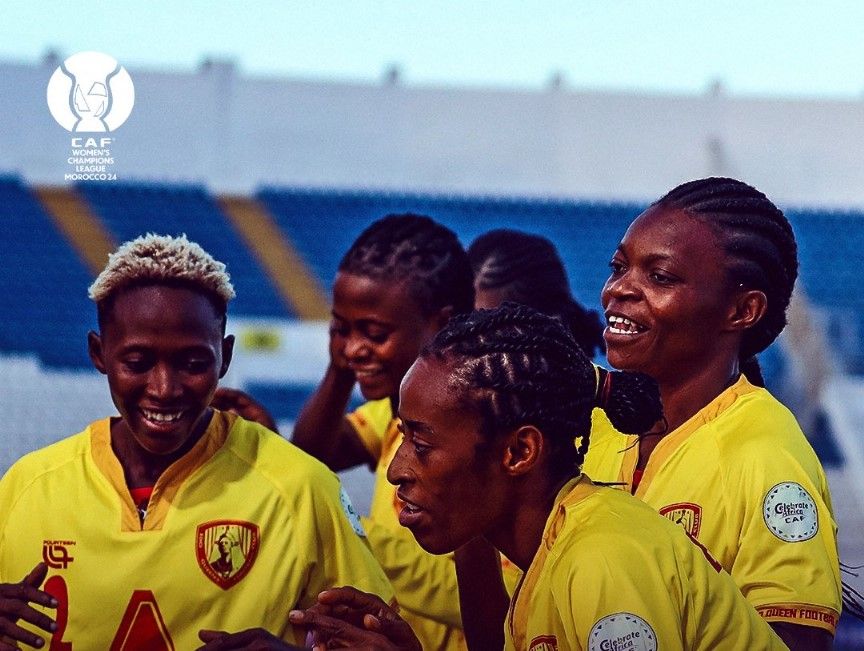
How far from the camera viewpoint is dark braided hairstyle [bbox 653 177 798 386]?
2703 millimetres

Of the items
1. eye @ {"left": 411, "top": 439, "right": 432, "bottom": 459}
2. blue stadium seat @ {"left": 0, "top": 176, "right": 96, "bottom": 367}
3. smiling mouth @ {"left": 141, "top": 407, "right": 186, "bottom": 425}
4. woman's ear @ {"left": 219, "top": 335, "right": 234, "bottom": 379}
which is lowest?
eye @ {"left": 411, "top": 439, "right": 432, "bottom": 459}

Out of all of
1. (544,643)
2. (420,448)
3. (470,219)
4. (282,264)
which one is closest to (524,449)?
(420,448)

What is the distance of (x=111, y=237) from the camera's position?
12.1 metres

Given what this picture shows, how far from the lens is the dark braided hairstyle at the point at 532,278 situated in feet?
12.8

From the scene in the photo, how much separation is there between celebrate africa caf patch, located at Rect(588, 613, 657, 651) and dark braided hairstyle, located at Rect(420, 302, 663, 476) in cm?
39

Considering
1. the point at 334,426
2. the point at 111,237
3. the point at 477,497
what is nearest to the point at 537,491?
the point at 477,497

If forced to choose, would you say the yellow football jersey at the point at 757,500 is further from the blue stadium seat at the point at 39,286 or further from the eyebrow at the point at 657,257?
the blue stadium seat at the point at 39,286

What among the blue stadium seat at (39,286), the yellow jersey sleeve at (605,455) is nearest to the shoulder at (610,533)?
the yellow jersey sleeve at (605,455)

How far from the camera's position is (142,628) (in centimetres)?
269

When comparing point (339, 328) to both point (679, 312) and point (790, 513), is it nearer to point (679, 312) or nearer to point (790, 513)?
point (679, 312)

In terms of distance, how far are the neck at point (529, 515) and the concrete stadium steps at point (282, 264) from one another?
9909 millimetres

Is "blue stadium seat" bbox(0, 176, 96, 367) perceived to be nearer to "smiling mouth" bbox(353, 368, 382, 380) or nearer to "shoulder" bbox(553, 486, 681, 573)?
"smiling mouth" bbox(353, 368, 382, 380)

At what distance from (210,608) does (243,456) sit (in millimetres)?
339

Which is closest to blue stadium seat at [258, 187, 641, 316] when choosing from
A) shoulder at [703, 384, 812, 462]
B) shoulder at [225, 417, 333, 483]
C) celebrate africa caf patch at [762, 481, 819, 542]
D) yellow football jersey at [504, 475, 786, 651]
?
shoulder at [225, 417, 333, 483]
